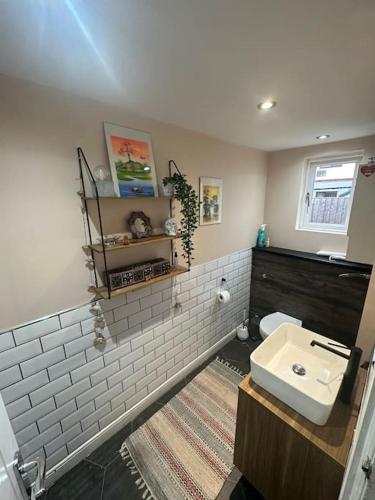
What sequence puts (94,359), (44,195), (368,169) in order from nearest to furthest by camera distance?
(44,195) → (94,359) → (368,169)

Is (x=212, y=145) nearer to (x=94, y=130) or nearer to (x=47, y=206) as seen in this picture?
(x=94, y=130)

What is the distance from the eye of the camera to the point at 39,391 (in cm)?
115

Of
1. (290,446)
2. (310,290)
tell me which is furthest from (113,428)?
(310,290)

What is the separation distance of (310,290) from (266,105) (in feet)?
5.91

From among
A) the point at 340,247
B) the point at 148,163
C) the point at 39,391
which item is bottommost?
the point at 39,391

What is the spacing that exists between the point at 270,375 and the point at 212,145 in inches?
67.8

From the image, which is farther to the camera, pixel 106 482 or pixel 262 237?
pixel 262 237

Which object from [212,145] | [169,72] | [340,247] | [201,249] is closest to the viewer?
[169,72]

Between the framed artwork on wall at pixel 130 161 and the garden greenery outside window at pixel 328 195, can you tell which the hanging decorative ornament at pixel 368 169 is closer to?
the garden greenery outside window at pixel 328 195

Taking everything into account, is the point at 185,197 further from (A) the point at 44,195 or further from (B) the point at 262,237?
(B) the point at 262,237

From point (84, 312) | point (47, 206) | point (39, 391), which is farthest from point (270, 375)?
point (47, 206)

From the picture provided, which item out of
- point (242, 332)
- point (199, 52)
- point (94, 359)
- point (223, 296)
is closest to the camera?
point (199, 52)

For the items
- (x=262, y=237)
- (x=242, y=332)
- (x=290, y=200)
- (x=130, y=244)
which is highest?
(x=290, y=200)

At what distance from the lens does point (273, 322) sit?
215 cm
